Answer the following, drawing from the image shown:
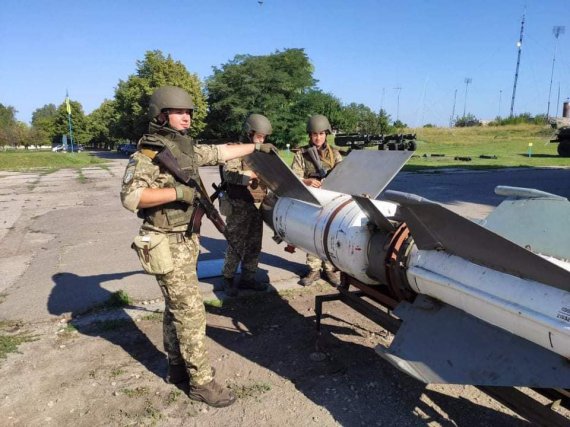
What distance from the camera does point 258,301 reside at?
4.33m

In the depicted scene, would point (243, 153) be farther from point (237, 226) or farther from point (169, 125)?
point (237, 226)

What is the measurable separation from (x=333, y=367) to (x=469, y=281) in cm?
142

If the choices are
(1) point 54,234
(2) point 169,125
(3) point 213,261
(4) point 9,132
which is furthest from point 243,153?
(4) point 9,132

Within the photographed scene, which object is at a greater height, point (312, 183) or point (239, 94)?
point (239, 94)

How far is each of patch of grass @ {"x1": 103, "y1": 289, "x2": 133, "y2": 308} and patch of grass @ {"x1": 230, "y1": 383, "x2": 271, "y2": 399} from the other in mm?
1778

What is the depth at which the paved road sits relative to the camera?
14.7 ft

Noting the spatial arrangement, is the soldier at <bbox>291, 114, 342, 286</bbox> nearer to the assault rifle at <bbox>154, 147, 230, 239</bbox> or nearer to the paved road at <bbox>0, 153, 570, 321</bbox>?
the paved road at <bbox>0, 153, 570, 321</bbox>

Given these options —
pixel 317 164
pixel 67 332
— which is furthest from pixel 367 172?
pixel 67 332

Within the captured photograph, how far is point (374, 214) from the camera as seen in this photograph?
254 centimetres

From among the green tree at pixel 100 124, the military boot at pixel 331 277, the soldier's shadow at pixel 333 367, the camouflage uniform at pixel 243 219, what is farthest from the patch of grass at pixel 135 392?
the green tree at pixel 100 124

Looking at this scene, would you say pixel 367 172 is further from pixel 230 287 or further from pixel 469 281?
pixel 230 287

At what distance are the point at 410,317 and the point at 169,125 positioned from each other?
1779 millimetres

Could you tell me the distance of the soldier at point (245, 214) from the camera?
13.4ft

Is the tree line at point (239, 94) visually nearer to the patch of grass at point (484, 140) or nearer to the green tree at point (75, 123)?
the patch of grass at point (484, 140)
